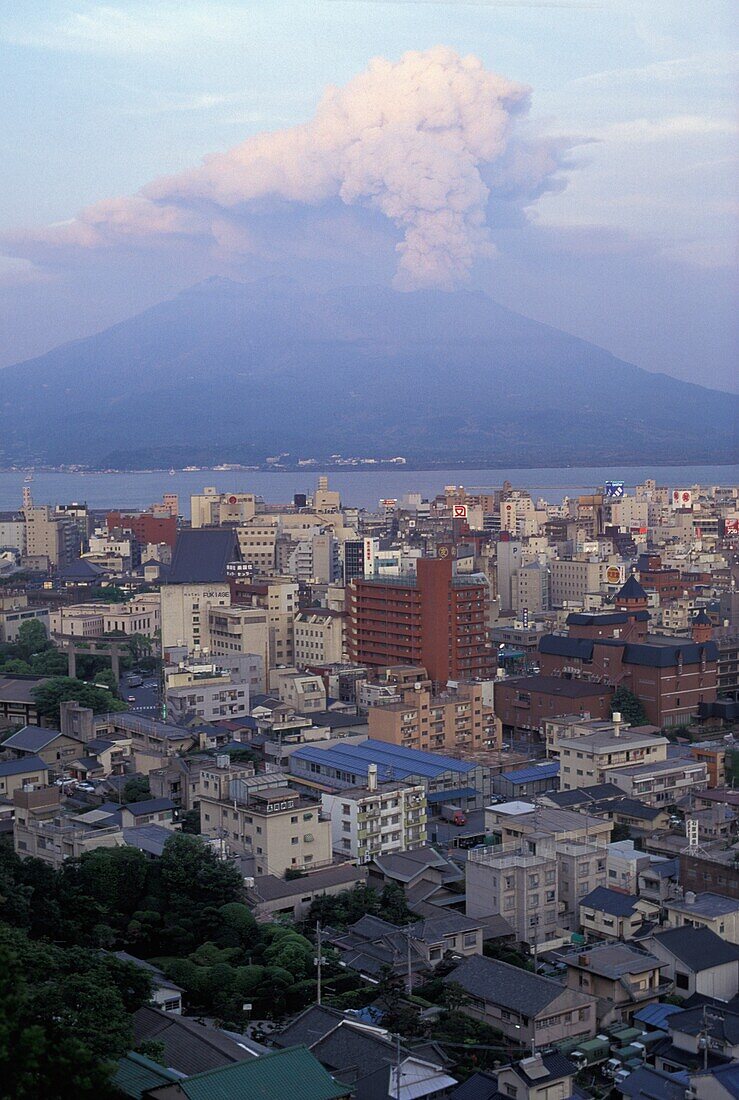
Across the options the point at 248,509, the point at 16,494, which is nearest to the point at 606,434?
the point at 16,494

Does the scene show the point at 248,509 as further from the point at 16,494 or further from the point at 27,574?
the point at 16,494

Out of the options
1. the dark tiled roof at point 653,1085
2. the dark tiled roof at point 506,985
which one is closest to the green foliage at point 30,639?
the dark tiled roof at point 506,985

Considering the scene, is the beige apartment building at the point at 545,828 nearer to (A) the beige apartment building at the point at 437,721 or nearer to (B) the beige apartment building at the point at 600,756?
(B) the beige apartment building at the point at 600,756

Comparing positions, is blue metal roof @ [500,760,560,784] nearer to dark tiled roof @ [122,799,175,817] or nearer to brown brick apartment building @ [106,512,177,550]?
dark tiled roof @ [122,799,175,817]

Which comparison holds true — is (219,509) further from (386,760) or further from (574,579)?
(386,760)

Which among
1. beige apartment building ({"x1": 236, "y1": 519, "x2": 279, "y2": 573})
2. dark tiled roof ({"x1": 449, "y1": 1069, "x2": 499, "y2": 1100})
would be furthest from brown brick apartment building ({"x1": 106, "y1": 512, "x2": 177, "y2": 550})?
dark tiled roof ({"x1": 449, "y1": 1069, "x2": 499, "y2": 1100})
